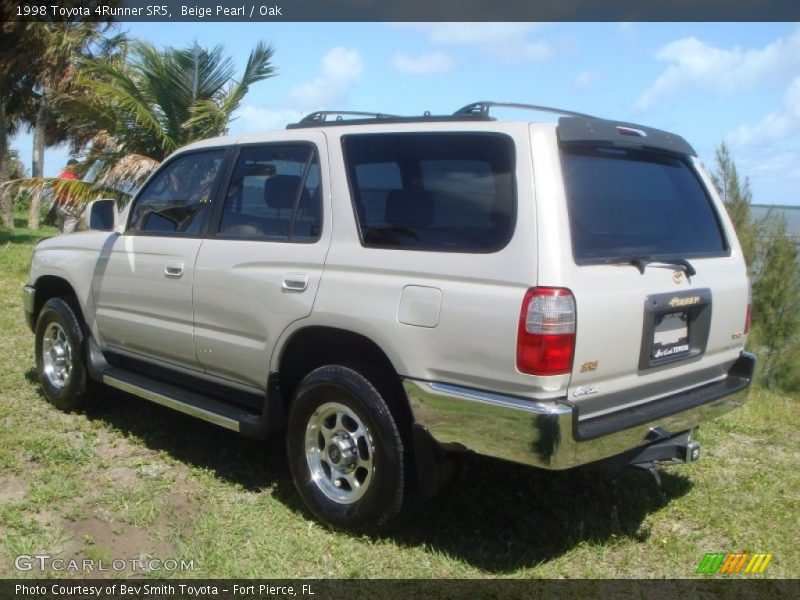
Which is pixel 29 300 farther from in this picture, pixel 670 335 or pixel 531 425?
pixel 670 335

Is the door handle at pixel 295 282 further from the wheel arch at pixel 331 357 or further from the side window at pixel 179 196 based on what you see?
the side window at pixel 179 196

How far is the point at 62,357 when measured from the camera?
5957 mm

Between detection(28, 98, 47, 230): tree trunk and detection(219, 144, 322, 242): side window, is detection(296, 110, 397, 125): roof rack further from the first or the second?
detection(28, 98, 47, 230): tree trunk

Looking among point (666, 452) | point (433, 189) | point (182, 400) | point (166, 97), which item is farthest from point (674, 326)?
point (166, 97)

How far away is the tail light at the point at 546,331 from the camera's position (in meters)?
3.20

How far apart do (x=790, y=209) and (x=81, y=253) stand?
11528mm

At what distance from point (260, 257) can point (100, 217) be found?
1.74 metres

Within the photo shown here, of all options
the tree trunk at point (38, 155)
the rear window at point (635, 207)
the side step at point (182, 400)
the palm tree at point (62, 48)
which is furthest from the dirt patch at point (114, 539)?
the tree trunk at point (38, 155)

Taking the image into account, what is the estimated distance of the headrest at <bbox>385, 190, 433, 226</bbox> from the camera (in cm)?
375

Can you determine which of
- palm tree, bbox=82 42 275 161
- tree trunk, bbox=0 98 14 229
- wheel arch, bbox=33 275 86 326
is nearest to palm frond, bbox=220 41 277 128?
palm tree, bbox=82 42 275 161

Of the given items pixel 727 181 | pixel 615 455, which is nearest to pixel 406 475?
pixel 615 455

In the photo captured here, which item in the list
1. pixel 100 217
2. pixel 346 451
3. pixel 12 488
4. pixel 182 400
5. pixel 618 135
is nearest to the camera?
pixel 618 135

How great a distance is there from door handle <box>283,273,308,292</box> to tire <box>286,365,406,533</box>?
0.42 metres
